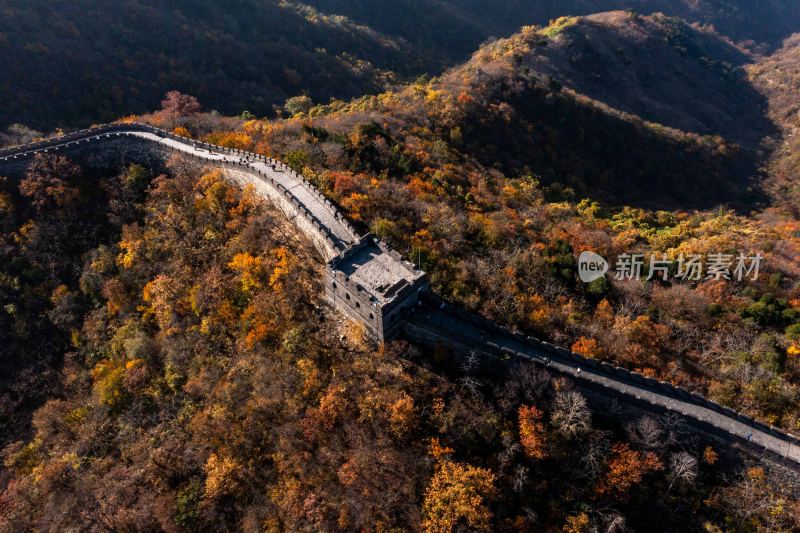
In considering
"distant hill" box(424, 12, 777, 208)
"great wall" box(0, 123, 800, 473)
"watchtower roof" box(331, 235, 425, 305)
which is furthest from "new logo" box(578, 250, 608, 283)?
→ "distant hill" box(424, 12, 777, 208)

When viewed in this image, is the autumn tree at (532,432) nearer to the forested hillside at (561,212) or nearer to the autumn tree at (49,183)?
the forested hillside at (561,212)

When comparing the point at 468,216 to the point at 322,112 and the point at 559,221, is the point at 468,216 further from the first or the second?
the point at 322,112

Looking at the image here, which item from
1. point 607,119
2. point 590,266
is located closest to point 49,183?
point 590,266

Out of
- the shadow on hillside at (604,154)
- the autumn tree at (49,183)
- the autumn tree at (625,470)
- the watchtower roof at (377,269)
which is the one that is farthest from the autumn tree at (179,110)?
the autumn tree at (625,470)

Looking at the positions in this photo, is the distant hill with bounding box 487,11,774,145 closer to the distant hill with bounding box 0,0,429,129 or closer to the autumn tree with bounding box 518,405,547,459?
the distant hill with bounding box 0,0,429,129

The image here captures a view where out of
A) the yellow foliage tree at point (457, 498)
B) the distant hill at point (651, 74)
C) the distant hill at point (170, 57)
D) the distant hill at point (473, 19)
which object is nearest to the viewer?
the yellow foliage tree at point (457, 498)

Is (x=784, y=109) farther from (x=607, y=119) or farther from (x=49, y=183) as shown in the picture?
(x=49, y=183)

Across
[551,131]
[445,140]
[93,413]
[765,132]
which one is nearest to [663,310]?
[445,140]
